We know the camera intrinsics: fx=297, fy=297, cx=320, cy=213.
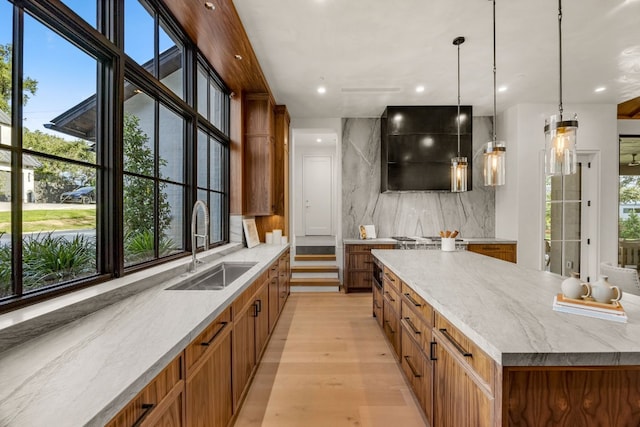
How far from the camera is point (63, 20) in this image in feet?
4.69

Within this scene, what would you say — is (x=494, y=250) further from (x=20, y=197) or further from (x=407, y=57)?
(x=20, y=197)

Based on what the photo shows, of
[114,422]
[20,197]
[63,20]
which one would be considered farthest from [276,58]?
[114,422]

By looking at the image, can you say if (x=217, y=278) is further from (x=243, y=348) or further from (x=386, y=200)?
(x=386, y=200)

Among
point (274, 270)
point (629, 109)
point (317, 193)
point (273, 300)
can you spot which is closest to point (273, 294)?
point (273, 300)

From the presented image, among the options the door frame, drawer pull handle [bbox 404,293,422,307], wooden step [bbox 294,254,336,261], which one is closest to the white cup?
drawer pull handle [bbox 404,293,422,307]

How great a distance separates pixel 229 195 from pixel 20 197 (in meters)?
2.72

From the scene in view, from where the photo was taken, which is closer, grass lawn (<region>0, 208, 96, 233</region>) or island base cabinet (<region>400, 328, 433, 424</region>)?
grass lawn (<region>0, 208, 96, 233</region>)

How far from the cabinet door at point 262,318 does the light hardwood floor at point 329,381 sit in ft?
0.55

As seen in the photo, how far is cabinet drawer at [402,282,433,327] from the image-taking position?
5.37ft

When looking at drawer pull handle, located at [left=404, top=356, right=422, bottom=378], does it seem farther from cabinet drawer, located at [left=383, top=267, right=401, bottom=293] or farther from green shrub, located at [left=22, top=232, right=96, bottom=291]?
green shrub, located at [left=22, top=232, right=96, bottom=291]

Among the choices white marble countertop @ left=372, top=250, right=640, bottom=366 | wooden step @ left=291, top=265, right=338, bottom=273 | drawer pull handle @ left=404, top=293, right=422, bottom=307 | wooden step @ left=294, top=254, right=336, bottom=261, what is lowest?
wooden step @ left=291, top=265, right=338, bottom=273

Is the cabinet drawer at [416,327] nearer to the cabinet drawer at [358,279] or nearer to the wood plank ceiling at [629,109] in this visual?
the cabinet drawer at [358,279]

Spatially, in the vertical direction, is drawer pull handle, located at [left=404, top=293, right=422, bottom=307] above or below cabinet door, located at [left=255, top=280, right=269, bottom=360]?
above

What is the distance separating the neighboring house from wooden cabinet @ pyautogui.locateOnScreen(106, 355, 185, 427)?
0.98 metres
